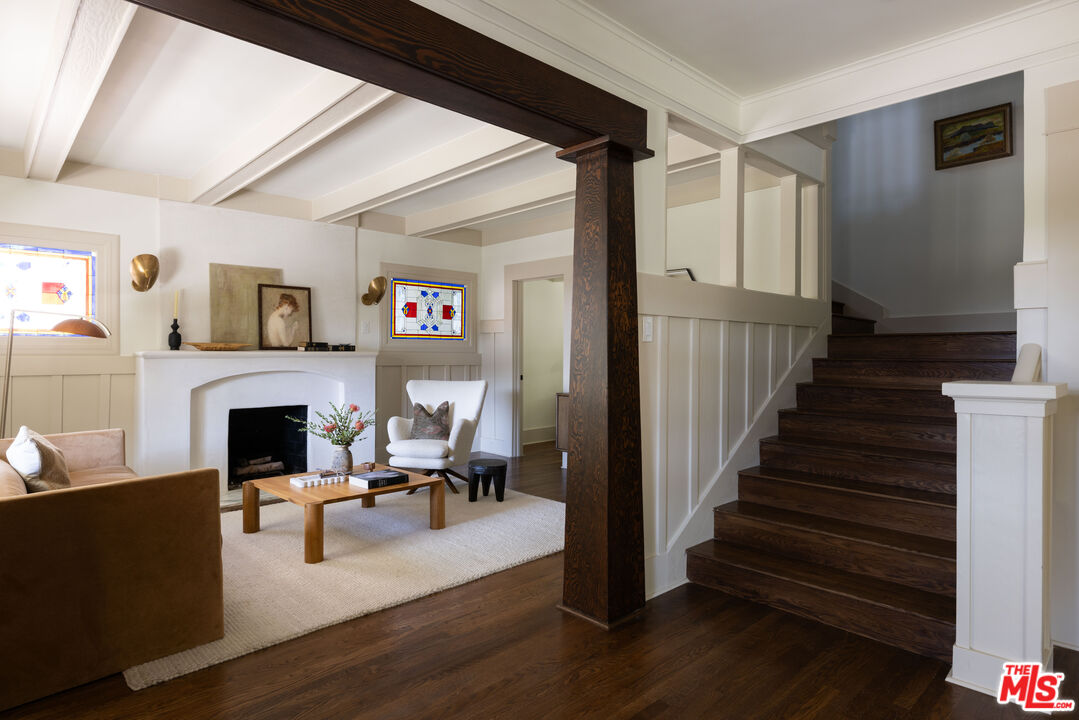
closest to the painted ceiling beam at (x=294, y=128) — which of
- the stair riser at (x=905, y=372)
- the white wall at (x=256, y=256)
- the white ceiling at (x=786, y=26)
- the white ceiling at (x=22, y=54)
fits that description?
the white wall at (x=256, y=256)

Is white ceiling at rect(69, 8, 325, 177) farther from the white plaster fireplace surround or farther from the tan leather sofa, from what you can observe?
the tan leather sofa

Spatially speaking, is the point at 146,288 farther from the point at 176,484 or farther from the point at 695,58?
the point at 695,58

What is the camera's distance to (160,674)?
7.38 feet

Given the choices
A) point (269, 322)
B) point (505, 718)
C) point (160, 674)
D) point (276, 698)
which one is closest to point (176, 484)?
point (160, 674)

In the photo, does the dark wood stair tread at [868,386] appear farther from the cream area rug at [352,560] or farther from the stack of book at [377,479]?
the stack of book at [377,479]

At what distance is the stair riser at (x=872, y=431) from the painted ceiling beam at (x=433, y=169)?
232 cm

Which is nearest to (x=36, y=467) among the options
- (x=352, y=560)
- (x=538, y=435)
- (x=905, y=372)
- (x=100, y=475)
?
(x=100, y=475)

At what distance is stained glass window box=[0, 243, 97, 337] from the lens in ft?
14.5

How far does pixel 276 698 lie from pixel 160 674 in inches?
19.6

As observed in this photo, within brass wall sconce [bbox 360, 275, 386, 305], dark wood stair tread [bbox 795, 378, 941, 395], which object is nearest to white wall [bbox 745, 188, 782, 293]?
dark wood stair tread [bbox 795, 378, 941, 395]

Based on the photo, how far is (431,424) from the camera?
17.3 ft

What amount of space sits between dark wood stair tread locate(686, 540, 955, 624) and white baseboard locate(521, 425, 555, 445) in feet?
15.0

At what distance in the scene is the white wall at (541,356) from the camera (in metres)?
7.82

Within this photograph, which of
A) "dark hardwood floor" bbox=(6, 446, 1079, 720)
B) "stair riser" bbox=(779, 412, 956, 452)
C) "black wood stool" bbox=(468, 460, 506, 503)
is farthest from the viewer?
"black wood stool" bbox=(468, 460, 506, 503)
